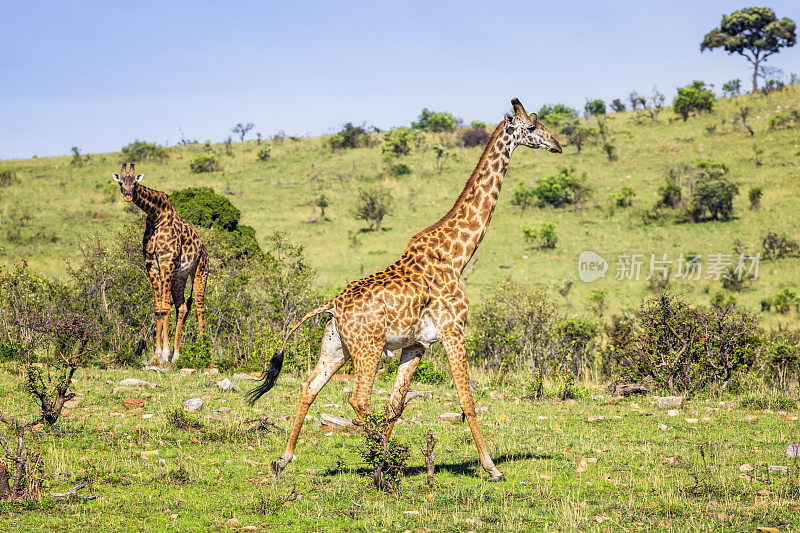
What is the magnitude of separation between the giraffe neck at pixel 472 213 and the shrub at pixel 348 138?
189 feet

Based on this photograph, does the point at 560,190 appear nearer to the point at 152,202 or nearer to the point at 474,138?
the point at 474,138

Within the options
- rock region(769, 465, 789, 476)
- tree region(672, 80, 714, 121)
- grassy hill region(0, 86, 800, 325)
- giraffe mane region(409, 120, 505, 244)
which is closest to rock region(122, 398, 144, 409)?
giraffe mane region(409, 120, 505, 244)

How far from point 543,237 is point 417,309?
112ft

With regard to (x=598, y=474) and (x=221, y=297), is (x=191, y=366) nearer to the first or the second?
(x=221, y=297)

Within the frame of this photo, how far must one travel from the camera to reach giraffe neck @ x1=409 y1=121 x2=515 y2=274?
347 inches

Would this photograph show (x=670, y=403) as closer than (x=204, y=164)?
Yes

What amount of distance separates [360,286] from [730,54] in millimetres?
74618

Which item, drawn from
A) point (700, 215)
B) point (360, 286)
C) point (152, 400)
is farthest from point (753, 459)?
point (700, 215)

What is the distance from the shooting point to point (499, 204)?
5038 cm

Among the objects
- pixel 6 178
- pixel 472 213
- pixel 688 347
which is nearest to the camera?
pixel 472 213

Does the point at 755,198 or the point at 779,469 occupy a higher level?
the point at 755,198

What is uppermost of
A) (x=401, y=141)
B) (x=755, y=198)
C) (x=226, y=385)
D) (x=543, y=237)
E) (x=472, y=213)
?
(x=401, y=141)

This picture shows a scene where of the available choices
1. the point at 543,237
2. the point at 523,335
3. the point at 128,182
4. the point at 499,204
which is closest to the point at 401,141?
the point at 499,204

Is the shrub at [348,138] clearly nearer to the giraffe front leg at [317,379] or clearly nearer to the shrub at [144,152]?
the shrub at [144,152]
